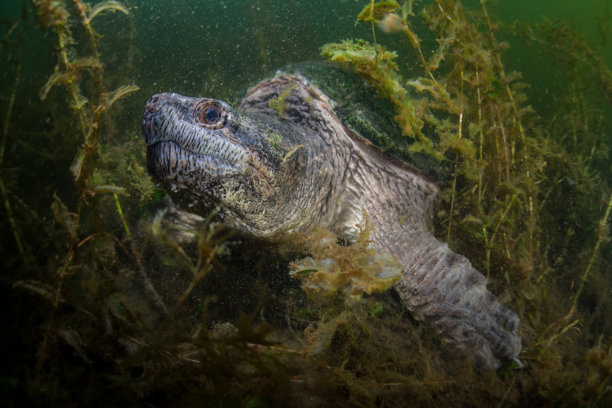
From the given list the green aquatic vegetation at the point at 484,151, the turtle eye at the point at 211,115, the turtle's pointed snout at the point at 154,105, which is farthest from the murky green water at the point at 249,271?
the turtle eye at the point at 211,115

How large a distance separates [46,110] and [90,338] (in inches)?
132

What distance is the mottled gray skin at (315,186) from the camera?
1902 millimetres

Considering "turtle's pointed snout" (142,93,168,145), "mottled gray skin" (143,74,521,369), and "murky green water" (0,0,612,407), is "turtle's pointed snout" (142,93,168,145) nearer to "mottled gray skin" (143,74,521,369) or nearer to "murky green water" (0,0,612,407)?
"mottled gray skin" (143,74,521,369)

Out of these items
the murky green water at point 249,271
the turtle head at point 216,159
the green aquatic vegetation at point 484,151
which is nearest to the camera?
the murky green water at point 249,271

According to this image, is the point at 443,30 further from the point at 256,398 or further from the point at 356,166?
the point at 256,398

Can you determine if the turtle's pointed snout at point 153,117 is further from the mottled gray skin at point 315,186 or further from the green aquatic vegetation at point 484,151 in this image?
the green aquatic vegetation at point 484,151

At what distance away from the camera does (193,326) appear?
2.11 meters

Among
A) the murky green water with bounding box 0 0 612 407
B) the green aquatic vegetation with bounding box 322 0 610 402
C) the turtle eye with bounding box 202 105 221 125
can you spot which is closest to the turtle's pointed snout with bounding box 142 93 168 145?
the murky green water with bounding box 0 0 612 407

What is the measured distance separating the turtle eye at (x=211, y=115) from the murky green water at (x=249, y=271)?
1.37 ft

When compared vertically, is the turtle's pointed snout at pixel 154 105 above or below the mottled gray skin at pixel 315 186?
above

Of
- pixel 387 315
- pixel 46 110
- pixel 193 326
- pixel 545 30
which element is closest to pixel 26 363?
pixel 193 326

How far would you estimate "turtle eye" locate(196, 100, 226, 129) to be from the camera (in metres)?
1.94

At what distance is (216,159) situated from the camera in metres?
1.88

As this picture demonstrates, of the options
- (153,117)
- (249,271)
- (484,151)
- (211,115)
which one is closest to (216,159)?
(211,115)
